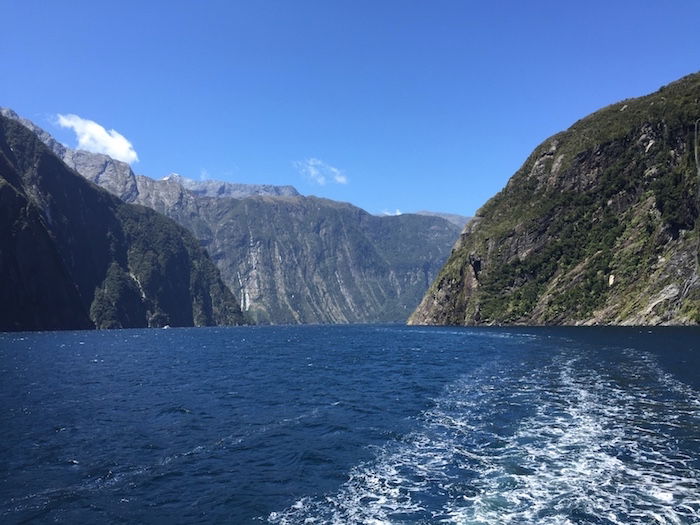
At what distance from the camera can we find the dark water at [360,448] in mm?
22875

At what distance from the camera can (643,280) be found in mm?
151500

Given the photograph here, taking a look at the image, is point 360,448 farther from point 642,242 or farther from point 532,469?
point 642,242

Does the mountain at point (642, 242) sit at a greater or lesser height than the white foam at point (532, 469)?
greater

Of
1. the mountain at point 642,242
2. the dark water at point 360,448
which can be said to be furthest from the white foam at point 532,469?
the mountain at point 642,242

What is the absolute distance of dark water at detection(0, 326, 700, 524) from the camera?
22.9 meters

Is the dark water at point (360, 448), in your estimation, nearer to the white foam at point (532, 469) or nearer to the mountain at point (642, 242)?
the white foam at point (532, 469)

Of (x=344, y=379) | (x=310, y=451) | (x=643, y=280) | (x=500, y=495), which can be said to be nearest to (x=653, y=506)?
(x=500, y=495)

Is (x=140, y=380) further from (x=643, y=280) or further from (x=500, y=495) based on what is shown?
(x=643, y=280)

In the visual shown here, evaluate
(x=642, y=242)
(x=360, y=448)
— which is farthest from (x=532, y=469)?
(x=642, y=242)

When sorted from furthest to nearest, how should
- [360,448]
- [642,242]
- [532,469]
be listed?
1. [642,242]
2. [360,448]
3. [532,469]

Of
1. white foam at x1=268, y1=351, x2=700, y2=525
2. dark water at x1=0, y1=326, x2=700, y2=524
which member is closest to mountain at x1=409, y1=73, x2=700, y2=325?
dark water at x1=0, y1=326, x2=700, y2=524

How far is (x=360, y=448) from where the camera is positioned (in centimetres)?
3238

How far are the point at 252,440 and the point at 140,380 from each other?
119ft

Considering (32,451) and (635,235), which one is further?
(635,235)
